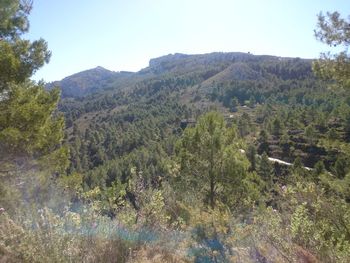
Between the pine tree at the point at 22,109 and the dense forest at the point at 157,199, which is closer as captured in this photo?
the dense forest at the point at 157,199

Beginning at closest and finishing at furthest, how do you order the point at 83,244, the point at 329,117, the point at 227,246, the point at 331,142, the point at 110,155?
the point at 83,244, the point at 227,246, the point at 331,142, the point at 329,117, the point at 110,155

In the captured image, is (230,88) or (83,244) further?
(230,88)

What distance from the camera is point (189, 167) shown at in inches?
655

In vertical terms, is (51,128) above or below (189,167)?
above

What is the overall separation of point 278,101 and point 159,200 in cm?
14349

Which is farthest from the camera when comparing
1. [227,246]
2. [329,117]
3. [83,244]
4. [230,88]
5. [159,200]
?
[230,88]

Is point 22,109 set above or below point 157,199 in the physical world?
above

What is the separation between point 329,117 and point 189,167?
A: 247 ft

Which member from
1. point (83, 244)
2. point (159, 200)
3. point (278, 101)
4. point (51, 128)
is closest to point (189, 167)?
point (51, 128)

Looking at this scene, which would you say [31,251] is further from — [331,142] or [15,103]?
[331,142]

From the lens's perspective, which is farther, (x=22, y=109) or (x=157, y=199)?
(x=22, y=109)

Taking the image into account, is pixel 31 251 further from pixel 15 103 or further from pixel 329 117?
pixel 329 117

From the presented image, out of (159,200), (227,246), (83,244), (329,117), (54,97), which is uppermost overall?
(54,97)

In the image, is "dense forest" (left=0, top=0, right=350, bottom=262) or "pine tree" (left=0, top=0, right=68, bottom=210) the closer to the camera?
"dense forest" (left=0, top=0, right=350, bottom=262)
